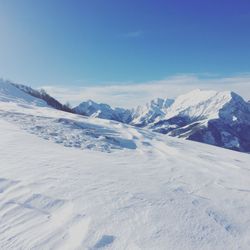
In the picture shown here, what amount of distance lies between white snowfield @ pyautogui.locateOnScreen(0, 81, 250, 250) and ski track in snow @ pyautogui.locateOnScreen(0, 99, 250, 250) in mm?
13

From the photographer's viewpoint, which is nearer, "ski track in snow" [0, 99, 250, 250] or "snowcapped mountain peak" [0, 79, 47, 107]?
"ski track in snow" [0, 99, 250, 250]

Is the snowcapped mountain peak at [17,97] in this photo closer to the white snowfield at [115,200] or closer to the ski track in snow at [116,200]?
the white snowfield at [115,200]

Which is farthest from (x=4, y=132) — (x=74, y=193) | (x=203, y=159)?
(x=203, y=159)

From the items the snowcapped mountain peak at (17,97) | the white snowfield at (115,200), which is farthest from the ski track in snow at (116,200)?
the snowcapped mountain peak at (17,97)

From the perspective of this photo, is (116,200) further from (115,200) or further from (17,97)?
(17,97)

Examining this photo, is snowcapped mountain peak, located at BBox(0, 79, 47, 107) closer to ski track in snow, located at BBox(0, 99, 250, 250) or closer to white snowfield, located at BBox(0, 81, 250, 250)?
white snowfield, located at BBox(0, 81, 250, 250)

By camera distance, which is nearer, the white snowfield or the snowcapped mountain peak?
the white snowfield

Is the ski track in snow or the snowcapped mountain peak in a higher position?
the snowcapped mountain peak

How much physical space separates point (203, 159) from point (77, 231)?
641cm

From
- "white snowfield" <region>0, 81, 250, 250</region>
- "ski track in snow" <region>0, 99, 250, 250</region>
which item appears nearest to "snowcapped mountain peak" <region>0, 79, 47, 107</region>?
"white snowfield" <region>0, 81, 250, 250</region>

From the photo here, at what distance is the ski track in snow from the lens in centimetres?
397

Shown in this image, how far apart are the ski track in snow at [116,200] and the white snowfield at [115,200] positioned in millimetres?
13

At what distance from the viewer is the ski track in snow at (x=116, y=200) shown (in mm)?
3971

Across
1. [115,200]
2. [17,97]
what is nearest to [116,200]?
[115,200]
